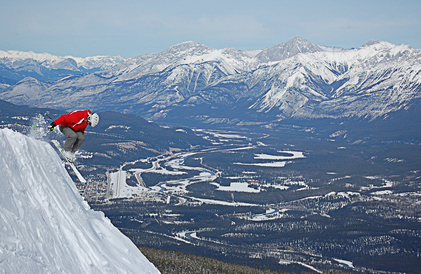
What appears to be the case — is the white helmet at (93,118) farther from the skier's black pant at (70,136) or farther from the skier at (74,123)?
the skier's black pant at (70,136)

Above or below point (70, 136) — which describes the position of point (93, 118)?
above

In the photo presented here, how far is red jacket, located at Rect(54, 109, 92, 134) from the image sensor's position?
1652 cm

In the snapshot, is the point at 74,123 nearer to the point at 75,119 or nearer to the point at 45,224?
the point at 75,119


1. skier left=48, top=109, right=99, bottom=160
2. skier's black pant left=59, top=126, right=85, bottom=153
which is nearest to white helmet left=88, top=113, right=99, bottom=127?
skier left=48, top=109, right=99, bottom=160

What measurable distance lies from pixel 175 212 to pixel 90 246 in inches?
4867

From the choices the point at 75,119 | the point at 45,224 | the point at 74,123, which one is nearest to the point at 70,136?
the point at 74,123

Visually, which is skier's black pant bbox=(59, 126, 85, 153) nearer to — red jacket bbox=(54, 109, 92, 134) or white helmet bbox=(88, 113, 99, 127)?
red jacket bbox=(54, 109, 92, 134)

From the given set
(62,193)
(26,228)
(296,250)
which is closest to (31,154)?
(62,193)

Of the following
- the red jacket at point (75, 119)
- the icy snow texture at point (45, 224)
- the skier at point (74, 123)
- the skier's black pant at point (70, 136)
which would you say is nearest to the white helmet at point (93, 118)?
the skier at point (74, 123)

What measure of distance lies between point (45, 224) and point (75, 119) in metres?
4.68

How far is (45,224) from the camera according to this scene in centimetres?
1283

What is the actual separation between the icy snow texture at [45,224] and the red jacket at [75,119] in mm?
1503

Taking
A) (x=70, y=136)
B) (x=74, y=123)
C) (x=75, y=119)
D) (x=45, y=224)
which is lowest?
(x=45, y=224)

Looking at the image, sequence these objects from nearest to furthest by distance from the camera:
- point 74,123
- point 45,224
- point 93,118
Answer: point 45,224 → point 93,118 → point 74,123
